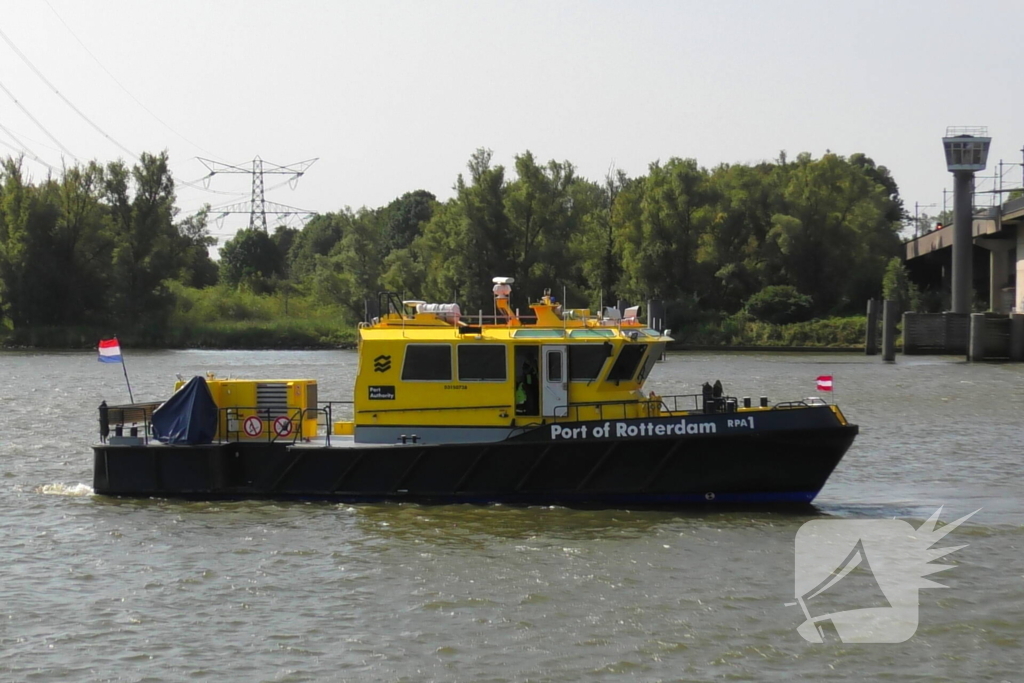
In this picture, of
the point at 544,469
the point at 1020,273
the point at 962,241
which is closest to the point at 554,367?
the point at 544,469

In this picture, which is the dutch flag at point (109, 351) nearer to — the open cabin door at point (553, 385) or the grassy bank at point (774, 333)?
the open cabin door at point (553, 385)

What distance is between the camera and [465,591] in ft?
38.7

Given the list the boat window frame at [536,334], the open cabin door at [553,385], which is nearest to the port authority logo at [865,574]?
the open cabin door at [553,385]

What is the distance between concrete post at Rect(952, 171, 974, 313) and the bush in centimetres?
1006

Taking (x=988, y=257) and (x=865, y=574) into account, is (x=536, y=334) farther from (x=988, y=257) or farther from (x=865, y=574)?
(x=988, y=257)

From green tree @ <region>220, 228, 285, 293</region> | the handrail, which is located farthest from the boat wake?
green tree @ <region>220, 228, 285, 293</region>

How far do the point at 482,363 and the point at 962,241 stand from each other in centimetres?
4759

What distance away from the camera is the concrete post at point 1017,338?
165ft

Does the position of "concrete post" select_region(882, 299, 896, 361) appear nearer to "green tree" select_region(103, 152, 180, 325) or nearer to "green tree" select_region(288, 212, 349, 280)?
"green tree" select_region(103, 152, 180, 325)

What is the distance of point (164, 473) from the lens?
51.4 ft

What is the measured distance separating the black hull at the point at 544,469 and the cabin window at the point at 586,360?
2.99 feet

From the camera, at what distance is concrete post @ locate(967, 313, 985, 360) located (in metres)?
50.0

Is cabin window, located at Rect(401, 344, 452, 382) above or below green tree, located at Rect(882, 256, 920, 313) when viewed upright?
below

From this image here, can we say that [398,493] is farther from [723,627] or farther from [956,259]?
[956,259]
